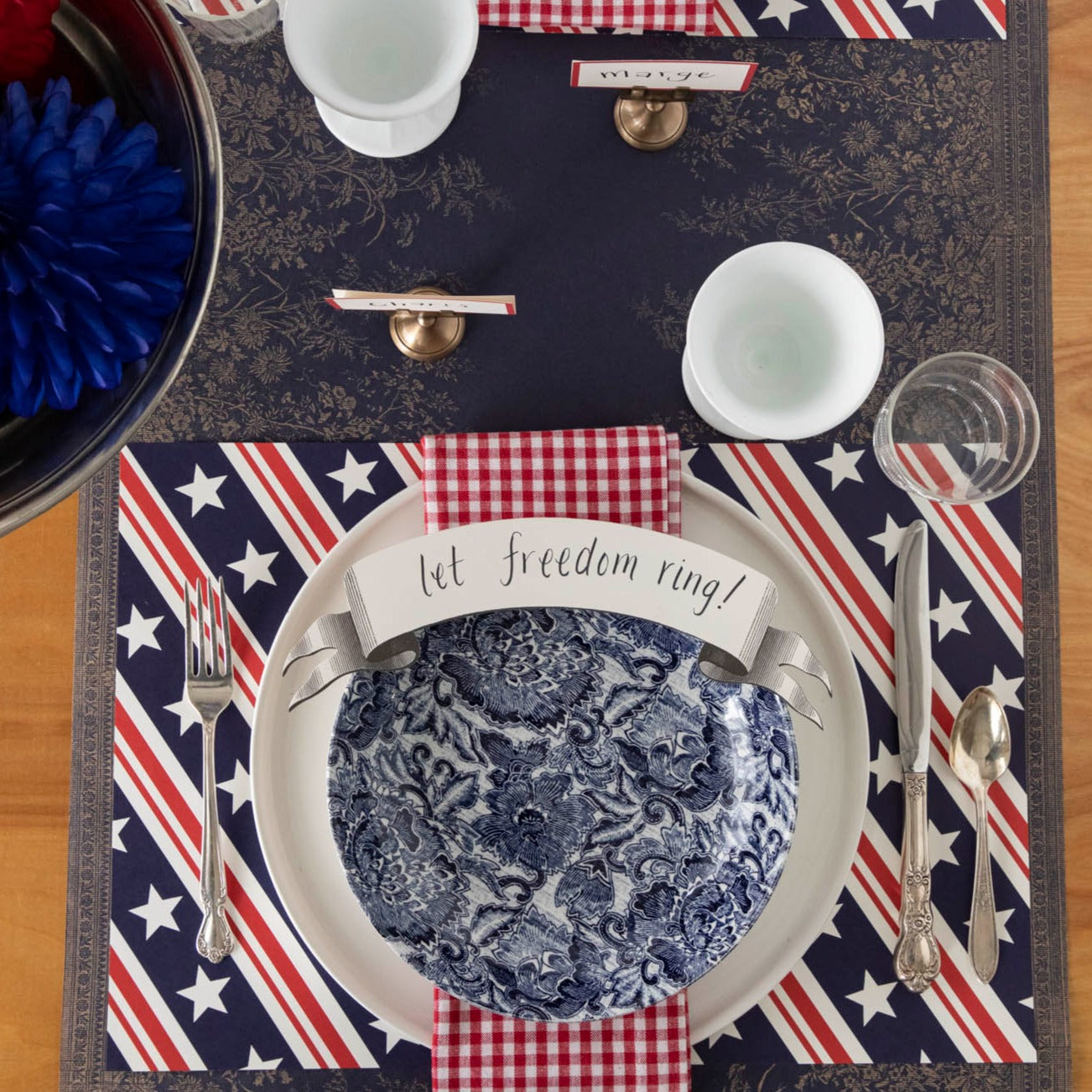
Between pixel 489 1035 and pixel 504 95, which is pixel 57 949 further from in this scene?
pixel 504 95

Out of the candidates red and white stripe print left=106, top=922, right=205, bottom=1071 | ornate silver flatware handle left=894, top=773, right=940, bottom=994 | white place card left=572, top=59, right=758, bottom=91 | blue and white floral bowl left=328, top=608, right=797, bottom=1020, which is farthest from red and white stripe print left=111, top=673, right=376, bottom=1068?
white place card left=572, top=59, right=758, bottom=91

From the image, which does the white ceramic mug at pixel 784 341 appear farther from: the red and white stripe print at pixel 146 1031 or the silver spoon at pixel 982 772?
the red and white stripe print at pixel 146 1031

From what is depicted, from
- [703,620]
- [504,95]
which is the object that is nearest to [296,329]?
[504,95]

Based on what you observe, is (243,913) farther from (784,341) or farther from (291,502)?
(784,341)

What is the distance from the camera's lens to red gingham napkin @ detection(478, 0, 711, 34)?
663 mm

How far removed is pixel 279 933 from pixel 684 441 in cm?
44

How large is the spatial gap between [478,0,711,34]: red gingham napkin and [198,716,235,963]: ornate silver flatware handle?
21.0 inches

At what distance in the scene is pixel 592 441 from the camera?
24.4 inches

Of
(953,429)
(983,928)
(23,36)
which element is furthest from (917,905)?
(23,36)

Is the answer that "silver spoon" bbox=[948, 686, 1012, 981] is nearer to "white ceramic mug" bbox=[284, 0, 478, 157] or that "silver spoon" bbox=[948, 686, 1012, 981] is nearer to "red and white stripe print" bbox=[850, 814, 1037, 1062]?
"red and white stripe print" bbox=[850, 814, 1037, 1062]

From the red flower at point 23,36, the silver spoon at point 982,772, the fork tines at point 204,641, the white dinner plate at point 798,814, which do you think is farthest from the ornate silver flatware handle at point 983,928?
the red flower at point 23,36

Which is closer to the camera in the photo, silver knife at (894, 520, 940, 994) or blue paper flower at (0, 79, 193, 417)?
blue paper flower at (0, 79, 193, 417)

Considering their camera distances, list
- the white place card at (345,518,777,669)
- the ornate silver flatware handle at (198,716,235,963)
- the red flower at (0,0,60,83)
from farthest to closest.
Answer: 1. the ornate silver flatware handle at (198,716,235,963)
2. the white place card at (345,518,777,669)
3. the red flower at (0,0,60,83)

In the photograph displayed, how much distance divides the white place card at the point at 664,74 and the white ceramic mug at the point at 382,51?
0.07 metres
